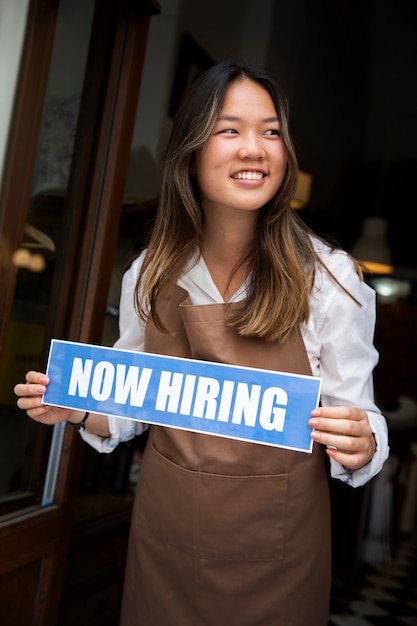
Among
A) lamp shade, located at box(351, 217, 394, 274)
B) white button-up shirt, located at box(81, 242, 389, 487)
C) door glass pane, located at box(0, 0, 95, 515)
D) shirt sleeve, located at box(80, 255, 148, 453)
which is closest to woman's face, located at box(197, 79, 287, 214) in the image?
white button-up shirt, located at box(81, 242, 389, 487)

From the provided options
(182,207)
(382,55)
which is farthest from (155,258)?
(382,55)

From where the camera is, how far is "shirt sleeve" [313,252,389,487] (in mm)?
1246

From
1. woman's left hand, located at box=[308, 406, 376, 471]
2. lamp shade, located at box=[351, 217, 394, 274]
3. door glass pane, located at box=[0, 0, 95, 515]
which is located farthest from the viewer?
lamp shade, located at box=[351, 217, 394, 274]

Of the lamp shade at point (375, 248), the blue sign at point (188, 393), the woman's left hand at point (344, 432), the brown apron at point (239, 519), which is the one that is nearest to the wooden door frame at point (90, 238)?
the brown apron at point (239, 519)

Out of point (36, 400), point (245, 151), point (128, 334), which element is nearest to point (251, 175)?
point (245, 151)

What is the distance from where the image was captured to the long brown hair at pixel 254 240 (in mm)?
1238

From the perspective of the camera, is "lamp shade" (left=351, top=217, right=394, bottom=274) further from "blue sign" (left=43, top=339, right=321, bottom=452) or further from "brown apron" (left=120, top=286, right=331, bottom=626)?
"blue sign" (left=43, top=339, right=321, bottom=452)

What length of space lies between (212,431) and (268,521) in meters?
0.32

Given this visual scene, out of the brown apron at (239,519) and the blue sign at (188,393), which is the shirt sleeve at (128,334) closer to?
the brown apron at (239,519)

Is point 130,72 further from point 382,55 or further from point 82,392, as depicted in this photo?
point 382,55

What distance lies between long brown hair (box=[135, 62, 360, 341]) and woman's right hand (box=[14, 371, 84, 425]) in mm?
263

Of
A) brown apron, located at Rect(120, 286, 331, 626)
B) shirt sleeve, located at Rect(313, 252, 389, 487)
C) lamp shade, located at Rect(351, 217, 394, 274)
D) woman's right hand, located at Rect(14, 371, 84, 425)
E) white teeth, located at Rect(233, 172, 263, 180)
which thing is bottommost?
brown apron, located at Rect(120, 286, 331, 626)

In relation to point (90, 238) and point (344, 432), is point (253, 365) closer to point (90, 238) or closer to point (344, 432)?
point (344, 432)

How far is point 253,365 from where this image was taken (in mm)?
1241
